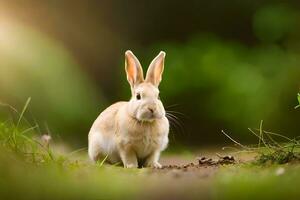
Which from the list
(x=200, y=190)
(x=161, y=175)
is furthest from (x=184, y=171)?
(x=200, y=190)

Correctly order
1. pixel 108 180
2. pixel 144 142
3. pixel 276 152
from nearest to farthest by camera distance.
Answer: pixel 108 180 < pixel 276 152 < pixel 144 142

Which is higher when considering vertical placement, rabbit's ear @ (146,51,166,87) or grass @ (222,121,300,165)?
rabbit's ear @ (146,51,166,87)

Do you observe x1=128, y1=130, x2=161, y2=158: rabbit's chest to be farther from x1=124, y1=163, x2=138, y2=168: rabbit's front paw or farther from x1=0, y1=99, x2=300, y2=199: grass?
x1=0, y1=99, x2=300, y2=199: grass

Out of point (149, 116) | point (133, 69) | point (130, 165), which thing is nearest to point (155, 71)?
point (133, 69)

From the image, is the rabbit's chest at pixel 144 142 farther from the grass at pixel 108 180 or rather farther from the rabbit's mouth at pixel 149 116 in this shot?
the grass at pixel 108 180

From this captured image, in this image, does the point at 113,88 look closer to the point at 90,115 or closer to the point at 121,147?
the point at 90,115

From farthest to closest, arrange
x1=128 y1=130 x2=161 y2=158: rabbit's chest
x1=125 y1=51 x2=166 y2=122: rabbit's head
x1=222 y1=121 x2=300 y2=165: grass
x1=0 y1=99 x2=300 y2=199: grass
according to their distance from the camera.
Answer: x1=128 y1=130 x2=161 y2=158: rabbit's chest
x1=125 y1=51 x2=166 y2=122: rabbit's head
x1=222 y1=121 x2=300 y2=165: grass
x1=0 y1=99 x2=300 y2=199: grass

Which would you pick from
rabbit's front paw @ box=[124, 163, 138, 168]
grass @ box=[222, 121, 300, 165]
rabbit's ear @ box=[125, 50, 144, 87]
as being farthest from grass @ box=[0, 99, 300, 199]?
rabbit's ear @ box=[125, 50, 144, 87]

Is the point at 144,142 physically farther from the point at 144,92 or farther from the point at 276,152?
the point at 276,152
